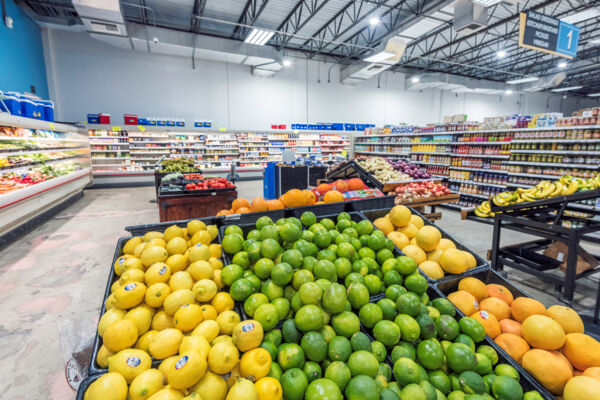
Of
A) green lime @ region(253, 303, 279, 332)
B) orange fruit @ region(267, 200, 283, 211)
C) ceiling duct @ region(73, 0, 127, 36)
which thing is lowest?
green lime @ region(253, 303, 279, 332)

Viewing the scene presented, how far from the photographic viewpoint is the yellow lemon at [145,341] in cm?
116

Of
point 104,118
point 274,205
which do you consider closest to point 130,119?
point 104,118

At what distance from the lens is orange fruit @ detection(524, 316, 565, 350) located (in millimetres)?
1250

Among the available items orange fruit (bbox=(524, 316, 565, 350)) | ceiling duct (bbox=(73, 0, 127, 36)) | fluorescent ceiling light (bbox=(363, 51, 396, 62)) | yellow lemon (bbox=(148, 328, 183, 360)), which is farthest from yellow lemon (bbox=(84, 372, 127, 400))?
fluorescent ceiling light (bbox=(363, 51, 396, 62))

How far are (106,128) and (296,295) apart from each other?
11564 mm

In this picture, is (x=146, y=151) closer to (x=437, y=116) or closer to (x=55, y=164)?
(x=55, y=164)

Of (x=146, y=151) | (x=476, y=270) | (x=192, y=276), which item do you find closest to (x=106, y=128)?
(x=146, y=151)

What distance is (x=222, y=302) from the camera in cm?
134

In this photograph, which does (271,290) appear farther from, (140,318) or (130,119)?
(130,119)

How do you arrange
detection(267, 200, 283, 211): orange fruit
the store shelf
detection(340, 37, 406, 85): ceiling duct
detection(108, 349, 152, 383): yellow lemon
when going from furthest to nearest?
detection(340, 37, 406, 85): ceiling duct, the store shelf, detection(267, 200, 283, 211): orange fruit, detection(108, 349, 152, 383): yellow lemon

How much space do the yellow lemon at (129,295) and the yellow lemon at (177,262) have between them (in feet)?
0.73

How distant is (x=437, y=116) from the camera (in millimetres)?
17312

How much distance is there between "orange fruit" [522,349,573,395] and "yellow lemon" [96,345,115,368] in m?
1.67

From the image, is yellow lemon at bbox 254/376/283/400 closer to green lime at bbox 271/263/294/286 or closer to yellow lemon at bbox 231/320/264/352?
yellow lemon at bbox 231/320/264/352
